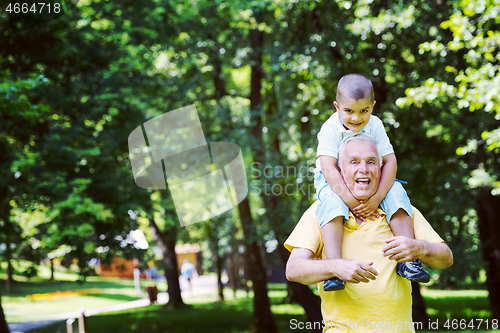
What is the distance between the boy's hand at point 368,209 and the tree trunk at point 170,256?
44.9 feet

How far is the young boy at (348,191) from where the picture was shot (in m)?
2.16

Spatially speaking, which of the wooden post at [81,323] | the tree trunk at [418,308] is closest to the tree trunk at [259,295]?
the tree trunk at [418,308]

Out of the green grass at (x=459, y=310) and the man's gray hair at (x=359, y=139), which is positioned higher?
the man's gray hair at (x=359, y=139)

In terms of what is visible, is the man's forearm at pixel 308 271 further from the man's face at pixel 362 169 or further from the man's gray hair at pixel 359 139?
the man's gray hair at pixel 359 139

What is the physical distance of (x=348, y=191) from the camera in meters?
2.25

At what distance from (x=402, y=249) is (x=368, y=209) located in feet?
1.11

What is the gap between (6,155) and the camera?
8.52 m

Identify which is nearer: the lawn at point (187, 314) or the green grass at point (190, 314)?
the lawn at point (187, 314)

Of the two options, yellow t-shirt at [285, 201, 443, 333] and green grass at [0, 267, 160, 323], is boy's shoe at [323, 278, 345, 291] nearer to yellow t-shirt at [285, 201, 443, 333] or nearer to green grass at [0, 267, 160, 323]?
yellow t-shirt at [285, 201, 443, 333]

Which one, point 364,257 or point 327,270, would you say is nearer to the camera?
point 327,270

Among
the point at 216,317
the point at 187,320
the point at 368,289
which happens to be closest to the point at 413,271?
the point at 368,289

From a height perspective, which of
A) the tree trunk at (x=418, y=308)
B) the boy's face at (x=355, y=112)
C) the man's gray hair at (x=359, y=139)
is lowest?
the tree trunk at (x=418, y=308)

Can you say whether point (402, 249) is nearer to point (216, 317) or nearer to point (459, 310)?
point (459, 310)

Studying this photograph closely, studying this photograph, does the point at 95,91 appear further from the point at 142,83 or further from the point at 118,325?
the point at 118,325
